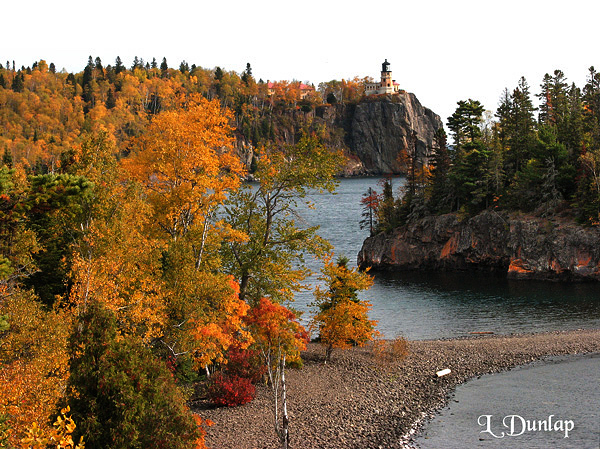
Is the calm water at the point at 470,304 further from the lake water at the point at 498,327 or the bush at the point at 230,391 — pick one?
the bush at the point at 230,391

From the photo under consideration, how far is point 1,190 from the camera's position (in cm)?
1234

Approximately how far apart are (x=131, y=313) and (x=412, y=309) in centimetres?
3723

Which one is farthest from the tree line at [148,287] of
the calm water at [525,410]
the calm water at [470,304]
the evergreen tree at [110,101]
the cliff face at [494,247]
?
the evergreen tree at [110,101]

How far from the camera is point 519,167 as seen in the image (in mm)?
71938

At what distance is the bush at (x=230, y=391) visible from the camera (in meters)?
24.8

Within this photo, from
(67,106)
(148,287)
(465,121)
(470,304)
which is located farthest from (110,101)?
(148,287)

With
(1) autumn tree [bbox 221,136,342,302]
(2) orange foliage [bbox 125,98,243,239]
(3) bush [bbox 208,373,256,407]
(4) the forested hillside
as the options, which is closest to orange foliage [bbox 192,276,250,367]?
(3) bush [bbox 208,373,256,407]

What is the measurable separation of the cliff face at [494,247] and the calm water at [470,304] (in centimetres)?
225

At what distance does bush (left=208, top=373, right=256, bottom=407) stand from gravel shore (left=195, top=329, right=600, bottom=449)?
0.39m

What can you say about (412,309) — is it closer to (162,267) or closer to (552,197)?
(552,197)

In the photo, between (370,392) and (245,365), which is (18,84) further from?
(370,392)

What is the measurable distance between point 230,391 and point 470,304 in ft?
112

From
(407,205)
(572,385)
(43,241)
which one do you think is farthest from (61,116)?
(572,385)

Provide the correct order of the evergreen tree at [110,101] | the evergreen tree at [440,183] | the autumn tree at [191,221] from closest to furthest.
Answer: the autumn tree at [191,221] → the evergreen tree at [440,183] → the evergreen tree at [110,101]
